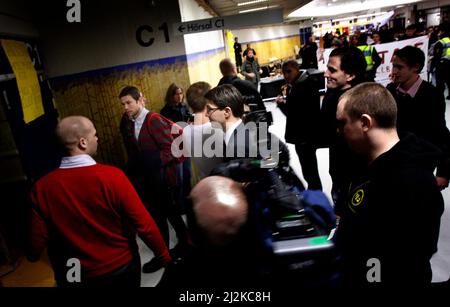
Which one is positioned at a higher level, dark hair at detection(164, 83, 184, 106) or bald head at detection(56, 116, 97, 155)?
dark hair at detection(164, 83, 184, 106)

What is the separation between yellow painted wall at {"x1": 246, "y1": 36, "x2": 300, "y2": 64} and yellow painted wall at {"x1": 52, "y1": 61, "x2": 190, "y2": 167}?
13.1m

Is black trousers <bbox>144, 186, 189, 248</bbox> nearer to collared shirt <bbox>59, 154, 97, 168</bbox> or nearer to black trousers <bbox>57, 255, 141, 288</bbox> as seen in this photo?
black trousers <bbox>57, 255, 141, 288</bbox>

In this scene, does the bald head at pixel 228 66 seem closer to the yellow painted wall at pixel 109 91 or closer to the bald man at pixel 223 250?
the yellow painted wall at pixel 109 91

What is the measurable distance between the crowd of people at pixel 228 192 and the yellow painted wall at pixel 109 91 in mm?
1084

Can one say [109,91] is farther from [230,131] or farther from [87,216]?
[87,216]

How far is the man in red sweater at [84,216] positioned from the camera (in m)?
1.44

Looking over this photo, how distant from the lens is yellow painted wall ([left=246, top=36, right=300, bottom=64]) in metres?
16.9

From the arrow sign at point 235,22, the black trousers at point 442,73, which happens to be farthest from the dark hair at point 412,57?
the black trousers at point 442,73

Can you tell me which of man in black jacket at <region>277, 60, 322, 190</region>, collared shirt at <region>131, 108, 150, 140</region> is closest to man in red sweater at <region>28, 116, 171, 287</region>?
collared shirt at <region>131, 108, 150, 140</region>

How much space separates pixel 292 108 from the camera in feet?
10.2

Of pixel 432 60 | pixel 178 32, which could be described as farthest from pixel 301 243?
pixel 432 60

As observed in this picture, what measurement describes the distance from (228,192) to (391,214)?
0.59m

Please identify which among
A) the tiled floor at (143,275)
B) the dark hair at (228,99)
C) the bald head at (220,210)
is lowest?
the tiled floor at (143,275)
